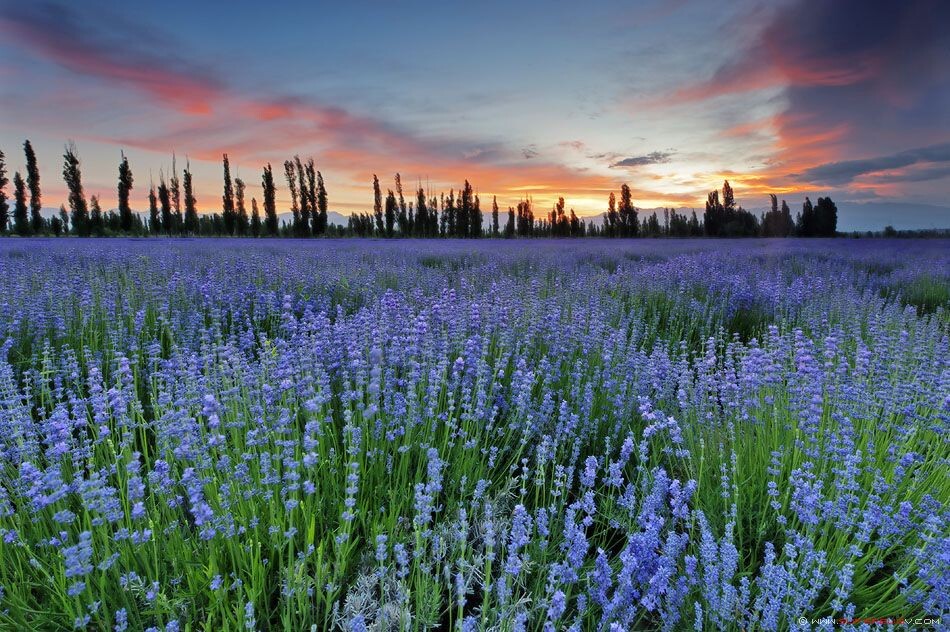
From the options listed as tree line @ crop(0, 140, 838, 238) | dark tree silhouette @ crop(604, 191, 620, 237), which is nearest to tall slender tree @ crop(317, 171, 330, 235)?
tree line @ crop(0, 140, 838, 238)

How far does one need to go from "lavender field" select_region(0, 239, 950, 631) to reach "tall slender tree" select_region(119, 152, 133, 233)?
48.6 meters

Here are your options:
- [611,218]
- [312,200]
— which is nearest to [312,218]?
[312,200]

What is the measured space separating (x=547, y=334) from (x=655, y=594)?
3.00 metres

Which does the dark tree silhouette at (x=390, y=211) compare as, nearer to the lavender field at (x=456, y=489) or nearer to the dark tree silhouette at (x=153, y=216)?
the dark tree silhouette at (x=153, y=216)

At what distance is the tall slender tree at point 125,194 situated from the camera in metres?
43.9

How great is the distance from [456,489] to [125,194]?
55.0 metres

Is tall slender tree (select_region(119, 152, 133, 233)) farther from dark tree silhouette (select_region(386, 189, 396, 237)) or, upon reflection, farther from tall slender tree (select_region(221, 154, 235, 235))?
dark tree silhouette (select_region(386, 189, 396, 237))

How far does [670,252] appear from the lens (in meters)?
16.5

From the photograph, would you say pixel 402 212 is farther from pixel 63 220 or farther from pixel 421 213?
pixel 63 220

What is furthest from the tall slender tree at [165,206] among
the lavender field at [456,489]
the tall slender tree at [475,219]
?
the lavender field at [456,489]

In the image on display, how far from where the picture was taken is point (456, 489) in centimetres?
249

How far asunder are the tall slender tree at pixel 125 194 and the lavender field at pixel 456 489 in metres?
48.6

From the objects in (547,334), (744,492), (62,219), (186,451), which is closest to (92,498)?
(186,451)

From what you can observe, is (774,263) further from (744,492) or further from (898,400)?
Answer: (744,492)
